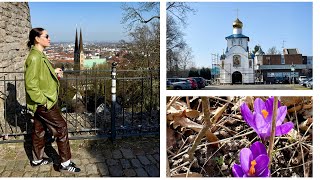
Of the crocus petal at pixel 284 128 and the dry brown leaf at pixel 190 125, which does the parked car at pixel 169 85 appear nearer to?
the dry brown leaf at pixel 190 125

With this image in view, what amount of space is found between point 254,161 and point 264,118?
26 centimetres

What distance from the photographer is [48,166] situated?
2.89 m

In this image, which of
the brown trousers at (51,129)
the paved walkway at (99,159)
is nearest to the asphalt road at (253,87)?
the paved walkway at (99,159)

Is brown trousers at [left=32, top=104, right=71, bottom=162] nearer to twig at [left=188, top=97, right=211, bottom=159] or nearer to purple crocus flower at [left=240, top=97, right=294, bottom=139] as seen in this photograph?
twig at [left=188, top=97, right=211, bottom=159]

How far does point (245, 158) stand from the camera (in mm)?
1817

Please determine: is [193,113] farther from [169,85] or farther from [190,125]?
[169,85]

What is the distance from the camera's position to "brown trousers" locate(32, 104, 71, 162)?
8.83 ft

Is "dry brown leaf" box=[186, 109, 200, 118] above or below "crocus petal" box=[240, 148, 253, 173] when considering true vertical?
above

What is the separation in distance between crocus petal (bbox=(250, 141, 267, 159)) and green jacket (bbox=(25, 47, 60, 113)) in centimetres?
170

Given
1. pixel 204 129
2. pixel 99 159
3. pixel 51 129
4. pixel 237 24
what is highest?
pixel 237 24

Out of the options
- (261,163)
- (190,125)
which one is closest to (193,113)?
(190,125)

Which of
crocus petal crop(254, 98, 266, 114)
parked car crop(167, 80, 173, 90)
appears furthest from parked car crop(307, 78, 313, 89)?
parked car crop(167, 80, 173, 90)

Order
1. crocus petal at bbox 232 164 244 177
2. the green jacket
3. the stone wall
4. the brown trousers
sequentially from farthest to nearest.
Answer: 1. the stone wall
2. the brown trousers
3. the green jacket
4. crocus petal at bbox 232 164 244 177

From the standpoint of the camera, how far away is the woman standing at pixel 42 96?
8.31ft
